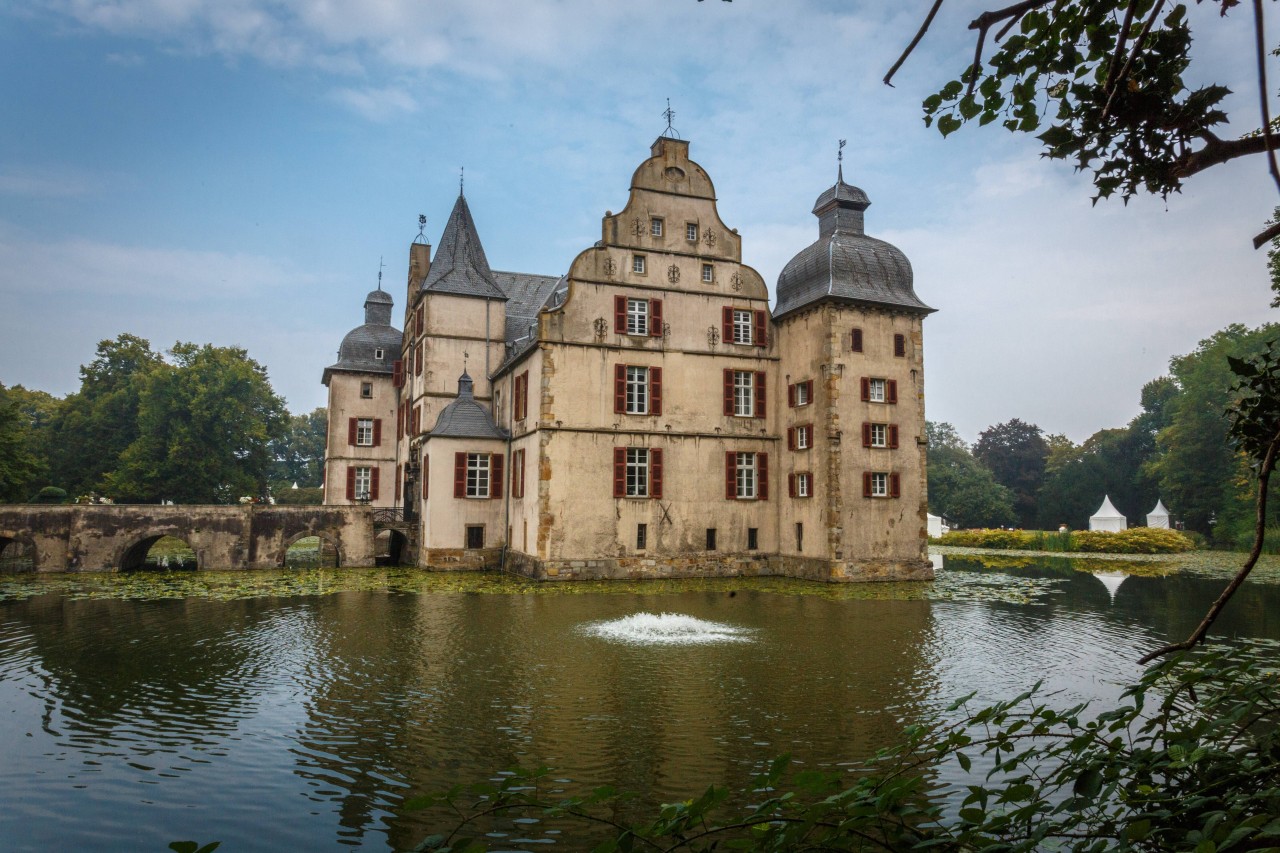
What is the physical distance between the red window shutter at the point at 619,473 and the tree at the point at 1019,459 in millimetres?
50265

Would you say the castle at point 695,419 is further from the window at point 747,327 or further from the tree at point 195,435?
the tree at point 195,435

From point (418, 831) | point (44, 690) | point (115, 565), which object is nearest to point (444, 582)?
point (115, 565)

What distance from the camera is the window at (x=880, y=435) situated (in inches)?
1005

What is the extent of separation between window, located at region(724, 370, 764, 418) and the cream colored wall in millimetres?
16538

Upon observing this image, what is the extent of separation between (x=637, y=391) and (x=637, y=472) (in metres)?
2.60

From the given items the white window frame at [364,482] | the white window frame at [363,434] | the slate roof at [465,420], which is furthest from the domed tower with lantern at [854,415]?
the white window frame at [363,434]

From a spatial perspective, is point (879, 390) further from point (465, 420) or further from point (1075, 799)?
point (1075, 799)

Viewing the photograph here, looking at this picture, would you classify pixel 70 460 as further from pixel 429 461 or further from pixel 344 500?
pixel 429 461

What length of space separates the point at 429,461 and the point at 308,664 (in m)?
15.9

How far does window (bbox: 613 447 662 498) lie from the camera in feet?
85.1

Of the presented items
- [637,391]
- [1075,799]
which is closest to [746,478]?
[637,391]

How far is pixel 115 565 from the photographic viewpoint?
2705 cm

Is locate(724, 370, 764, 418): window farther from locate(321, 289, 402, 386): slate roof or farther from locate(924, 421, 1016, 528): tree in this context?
locate(924, 421, 1016, 528): tree

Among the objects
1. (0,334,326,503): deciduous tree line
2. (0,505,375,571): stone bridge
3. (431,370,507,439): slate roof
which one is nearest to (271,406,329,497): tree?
(0,334,326,503): deciduous tree line
